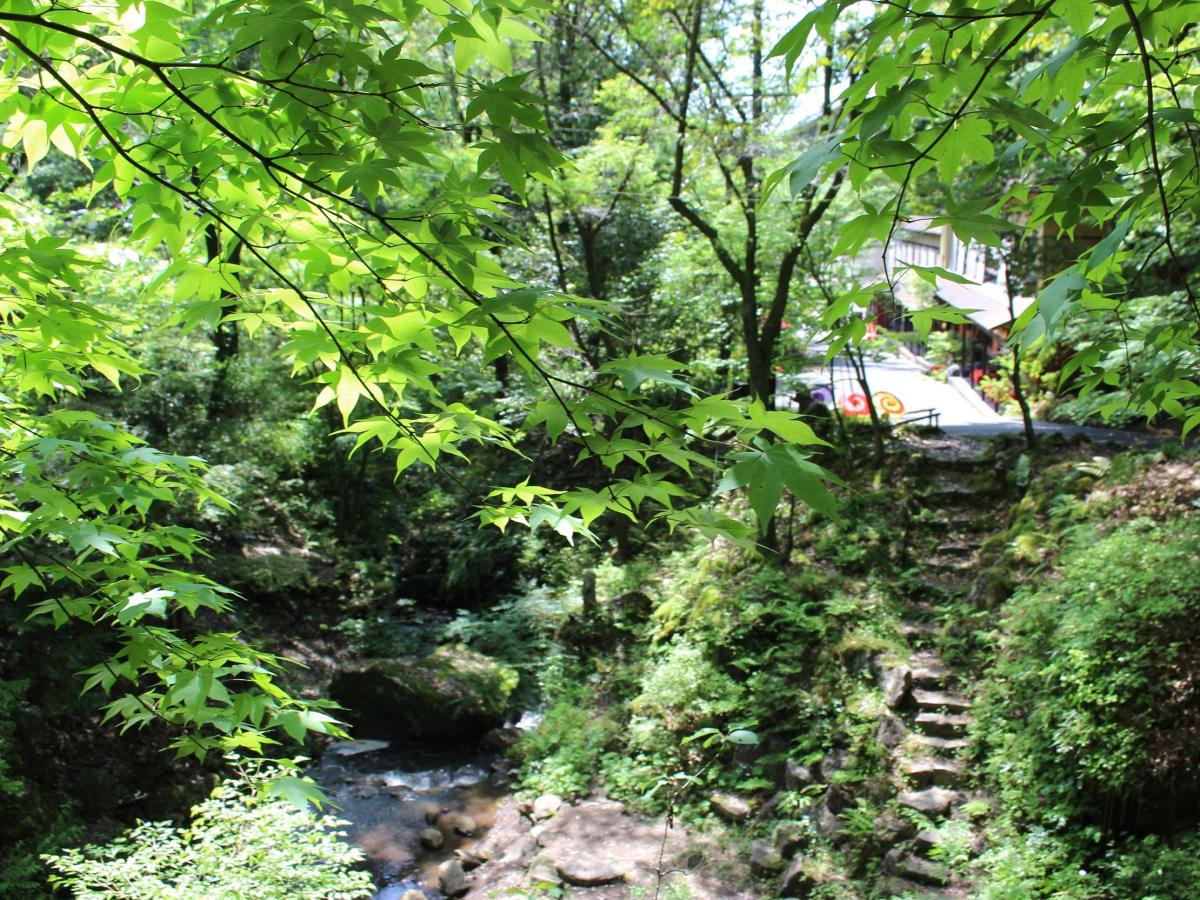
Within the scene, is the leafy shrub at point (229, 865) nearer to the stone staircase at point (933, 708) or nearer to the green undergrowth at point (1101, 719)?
the stone staircase at point (933, 708)

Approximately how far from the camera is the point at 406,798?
8773mm

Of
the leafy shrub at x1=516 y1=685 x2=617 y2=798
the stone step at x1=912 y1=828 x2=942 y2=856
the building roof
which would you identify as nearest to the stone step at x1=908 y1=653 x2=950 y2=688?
the stone step at x1=912 y1=828 x2=942 y2=856

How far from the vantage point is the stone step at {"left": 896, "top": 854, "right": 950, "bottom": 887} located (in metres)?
5.66

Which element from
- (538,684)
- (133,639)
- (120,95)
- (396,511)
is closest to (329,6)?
(120,95)

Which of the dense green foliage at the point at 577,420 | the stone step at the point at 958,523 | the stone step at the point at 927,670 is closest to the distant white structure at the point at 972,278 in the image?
the dense green foliage at the point at 577,420

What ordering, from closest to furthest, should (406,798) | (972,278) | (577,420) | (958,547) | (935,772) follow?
(577,420)
(935,772)
(406,798)
(958,547)
(972,278)

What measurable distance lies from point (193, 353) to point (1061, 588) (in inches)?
409

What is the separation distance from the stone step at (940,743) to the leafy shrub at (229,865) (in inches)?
175

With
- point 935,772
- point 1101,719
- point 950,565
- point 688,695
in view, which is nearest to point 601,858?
point 688,695

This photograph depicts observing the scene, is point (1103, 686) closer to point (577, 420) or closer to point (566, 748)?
point (566, 748)

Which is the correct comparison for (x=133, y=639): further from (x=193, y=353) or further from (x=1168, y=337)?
(x=193, y=353)

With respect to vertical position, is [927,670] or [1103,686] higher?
[1103,686]

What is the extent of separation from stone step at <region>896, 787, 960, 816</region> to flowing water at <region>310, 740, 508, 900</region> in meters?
4.02

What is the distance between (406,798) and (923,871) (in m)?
5.31
